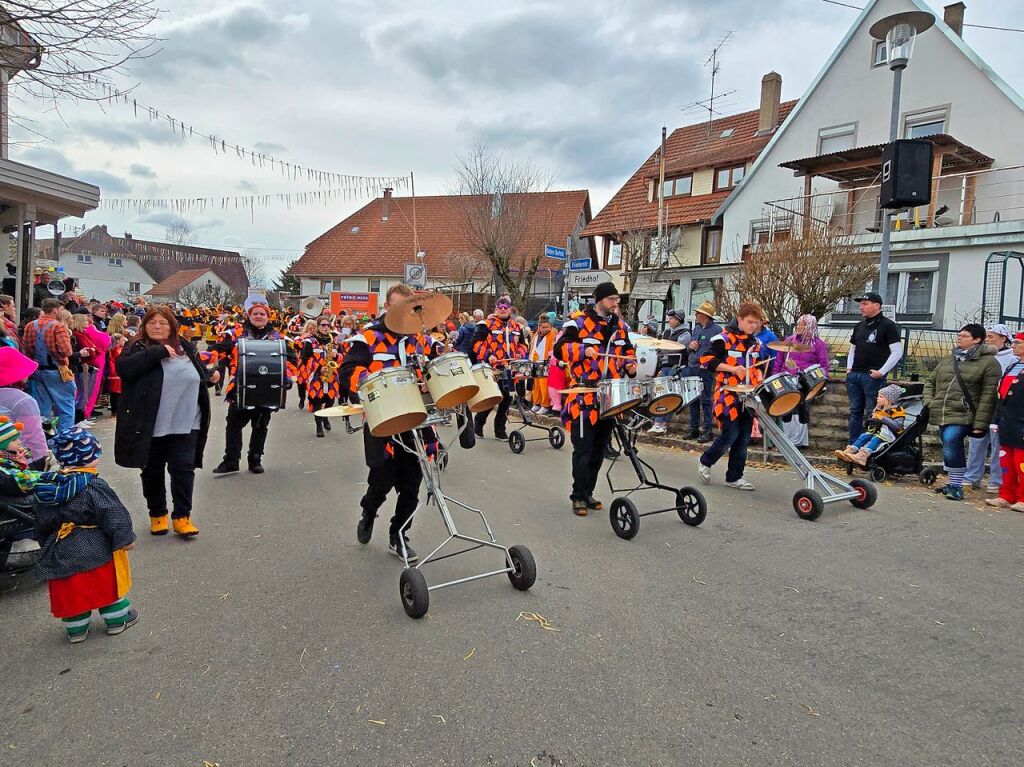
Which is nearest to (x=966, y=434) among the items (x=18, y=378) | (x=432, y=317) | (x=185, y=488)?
(x=432, y=317)

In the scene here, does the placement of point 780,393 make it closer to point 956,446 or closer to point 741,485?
point 741,485

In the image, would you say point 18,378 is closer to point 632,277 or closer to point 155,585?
point 155,585

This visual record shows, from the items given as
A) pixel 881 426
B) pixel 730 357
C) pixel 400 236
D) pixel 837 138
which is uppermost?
pixel 837 138

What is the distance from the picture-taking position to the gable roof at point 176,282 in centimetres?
6568

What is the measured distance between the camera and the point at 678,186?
28.2 metres

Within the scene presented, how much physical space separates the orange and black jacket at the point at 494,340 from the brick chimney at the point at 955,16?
763 inches

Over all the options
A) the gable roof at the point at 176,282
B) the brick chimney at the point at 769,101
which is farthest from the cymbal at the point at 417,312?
Answer: the gable roof at the point at 176,282

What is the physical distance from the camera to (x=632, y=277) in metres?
25.7

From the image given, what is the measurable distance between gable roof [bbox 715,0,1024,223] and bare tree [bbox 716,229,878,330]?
18.8ft

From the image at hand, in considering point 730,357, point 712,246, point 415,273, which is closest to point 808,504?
point 730,357

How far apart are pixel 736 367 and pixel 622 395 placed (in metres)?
2.07

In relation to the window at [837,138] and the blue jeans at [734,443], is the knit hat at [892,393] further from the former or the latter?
the window at [837,138]

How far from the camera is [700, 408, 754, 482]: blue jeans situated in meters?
7.10

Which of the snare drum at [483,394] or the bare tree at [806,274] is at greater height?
the bare tree at [806,274]
